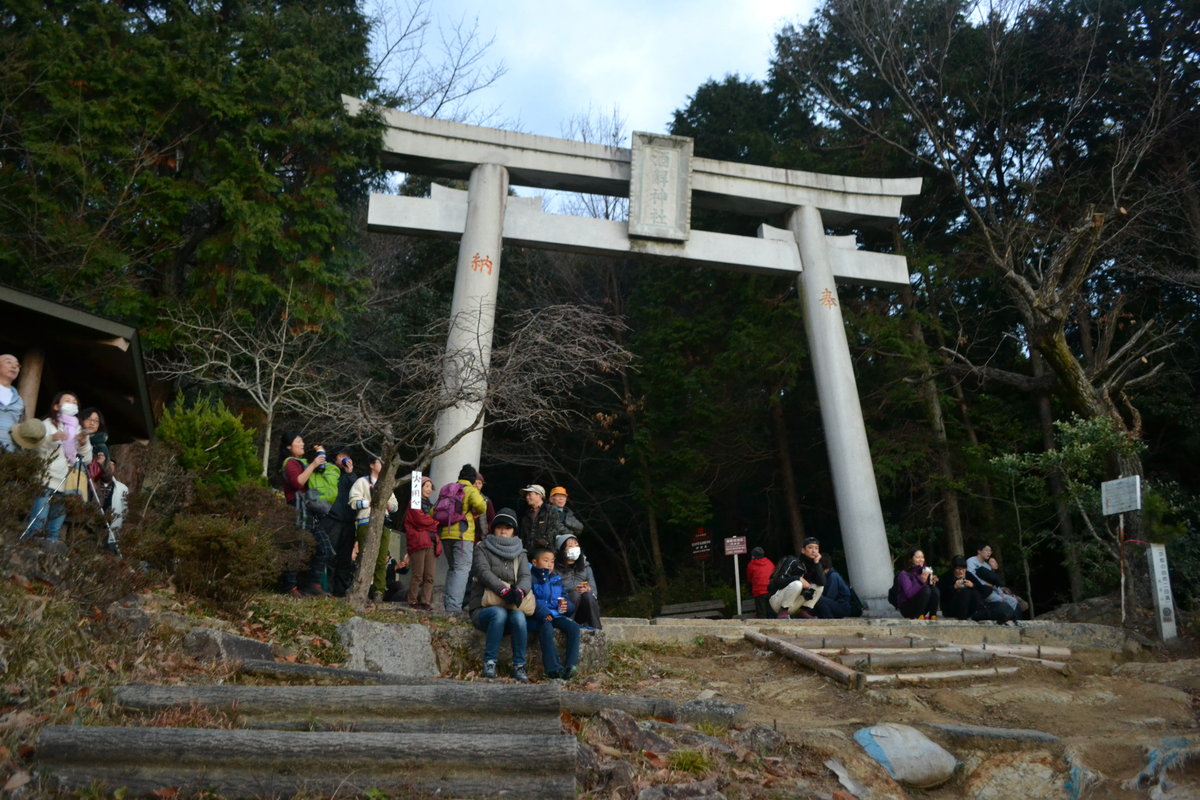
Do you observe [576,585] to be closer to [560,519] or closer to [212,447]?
[560,519]

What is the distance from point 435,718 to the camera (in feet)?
15.7

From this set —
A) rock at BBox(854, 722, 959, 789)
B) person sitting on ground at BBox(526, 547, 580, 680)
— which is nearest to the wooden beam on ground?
person sitting on ground at BBox(526, 547, 580, 680)

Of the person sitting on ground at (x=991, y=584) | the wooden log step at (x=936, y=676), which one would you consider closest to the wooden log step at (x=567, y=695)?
the wooden log step at (x=936, y=676)

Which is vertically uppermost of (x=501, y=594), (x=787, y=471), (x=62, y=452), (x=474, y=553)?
(x=787, y=471)

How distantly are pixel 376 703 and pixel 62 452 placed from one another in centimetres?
466

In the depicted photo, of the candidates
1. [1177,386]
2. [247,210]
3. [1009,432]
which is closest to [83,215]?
[247,210]

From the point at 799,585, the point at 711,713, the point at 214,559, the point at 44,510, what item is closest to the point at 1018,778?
the point at 711,713

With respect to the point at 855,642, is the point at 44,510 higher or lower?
higher

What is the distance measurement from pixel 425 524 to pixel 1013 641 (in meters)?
6.55

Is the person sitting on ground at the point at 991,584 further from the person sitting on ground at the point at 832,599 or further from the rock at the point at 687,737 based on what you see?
the rock at the point at 687,737

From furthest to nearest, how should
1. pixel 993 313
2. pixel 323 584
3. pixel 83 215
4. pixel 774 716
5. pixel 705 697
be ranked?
pixel 993 313, pixel 83 215, pixel 323 584, pixel 705 697, pixel 774 716

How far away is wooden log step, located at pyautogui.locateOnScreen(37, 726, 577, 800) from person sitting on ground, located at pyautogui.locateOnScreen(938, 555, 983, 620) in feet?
27.2

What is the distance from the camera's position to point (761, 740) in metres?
5.68

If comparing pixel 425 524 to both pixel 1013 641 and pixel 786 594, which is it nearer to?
pixel 786 594
